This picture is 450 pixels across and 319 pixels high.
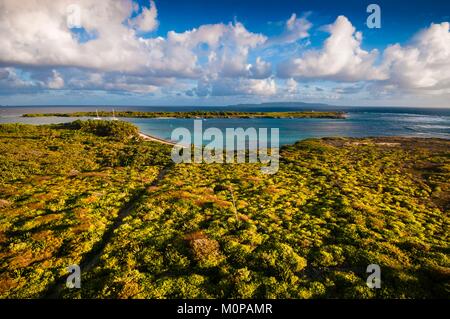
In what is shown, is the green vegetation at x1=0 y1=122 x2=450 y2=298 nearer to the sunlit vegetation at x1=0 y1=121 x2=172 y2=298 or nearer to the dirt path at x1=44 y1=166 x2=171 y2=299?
the sunlit vegetation at x1=0 y1=121 x2=172 y2=298

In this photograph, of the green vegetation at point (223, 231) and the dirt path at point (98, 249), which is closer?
the dirt path at point (98, 249)

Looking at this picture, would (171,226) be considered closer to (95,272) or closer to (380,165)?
(95,272)

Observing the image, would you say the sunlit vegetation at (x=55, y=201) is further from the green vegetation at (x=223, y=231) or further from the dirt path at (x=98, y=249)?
the dirt path at (x=98, y=249)

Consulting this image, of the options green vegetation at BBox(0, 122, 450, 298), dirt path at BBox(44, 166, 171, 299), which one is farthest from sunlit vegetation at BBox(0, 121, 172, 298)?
dirt path at BBox(44, 166, 171, 299)

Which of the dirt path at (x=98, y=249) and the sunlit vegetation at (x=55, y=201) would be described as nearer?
the dirt path at (x=98, y=249)

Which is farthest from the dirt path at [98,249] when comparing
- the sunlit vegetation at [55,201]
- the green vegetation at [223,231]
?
the sunlit vegetation at [55,201]

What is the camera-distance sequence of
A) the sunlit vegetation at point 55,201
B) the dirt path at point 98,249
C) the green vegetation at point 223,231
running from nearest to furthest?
1. the dirt path at point 98,249
2. the green vegetation at point 223,231
3. the sunlit vegetation at point 55,201

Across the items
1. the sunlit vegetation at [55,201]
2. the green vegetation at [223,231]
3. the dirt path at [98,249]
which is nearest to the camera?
the dirt path at [98,249]

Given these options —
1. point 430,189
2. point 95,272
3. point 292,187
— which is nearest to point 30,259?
point 95,272
